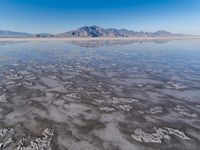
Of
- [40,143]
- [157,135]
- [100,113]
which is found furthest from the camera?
[100,113]

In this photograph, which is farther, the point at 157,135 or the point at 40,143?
the point at 157,135

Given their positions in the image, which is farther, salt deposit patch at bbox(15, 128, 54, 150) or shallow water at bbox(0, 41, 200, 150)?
shallow water at bbox(0, 41, 200, 150)

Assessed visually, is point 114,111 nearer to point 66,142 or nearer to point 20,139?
point 66,142

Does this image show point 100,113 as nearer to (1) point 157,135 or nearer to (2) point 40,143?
(1) point 157,135

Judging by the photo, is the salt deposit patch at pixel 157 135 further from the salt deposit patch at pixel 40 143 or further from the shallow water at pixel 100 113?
the salt deposit patch at pixel 40 143

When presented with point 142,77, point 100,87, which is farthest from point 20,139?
point 142,77

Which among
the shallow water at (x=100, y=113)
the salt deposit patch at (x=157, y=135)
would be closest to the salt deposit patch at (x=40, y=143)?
the shallow water at (x=100, y=113)

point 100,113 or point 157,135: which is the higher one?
point 157,135

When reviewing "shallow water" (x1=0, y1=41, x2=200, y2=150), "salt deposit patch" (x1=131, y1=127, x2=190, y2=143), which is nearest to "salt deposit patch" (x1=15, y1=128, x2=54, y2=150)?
"shallow water" (x1=0, y1=41, x2=200, y2=150)

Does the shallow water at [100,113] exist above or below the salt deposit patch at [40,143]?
below

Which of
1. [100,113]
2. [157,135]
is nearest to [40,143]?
[100,113]

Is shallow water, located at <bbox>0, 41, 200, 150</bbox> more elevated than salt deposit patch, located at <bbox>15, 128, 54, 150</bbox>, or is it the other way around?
salt deposit patch, located at <bbox>15, 128, 54, 150</bbox>

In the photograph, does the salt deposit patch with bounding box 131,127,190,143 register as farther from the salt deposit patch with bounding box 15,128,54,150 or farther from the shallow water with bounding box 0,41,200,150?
the salt deposit patch with bounding box 15,128,54,150
